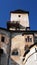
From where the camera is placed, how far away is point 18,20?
53.3 metres

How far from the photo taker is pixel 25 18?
53688 mm

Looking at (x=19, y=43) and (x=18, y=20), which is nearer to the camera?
(x=19, y=43)

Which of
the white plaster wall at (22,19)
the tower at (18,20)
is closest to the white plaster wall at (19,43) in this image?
the tower at (18,20)

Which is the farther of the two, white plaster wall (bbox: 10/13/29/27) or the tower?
white plaster wall (bbox: 10/13/29/27)

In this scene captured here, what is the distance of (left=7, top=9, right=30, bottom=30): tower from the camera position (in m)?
50.8

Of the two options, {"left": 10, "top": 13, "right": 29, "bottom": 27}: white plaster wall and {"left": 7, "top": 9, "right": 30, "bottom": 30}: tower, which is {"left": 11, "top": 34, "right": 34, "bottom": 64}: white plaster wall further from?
{"left": 10, "top": 13, "right": 29, "bottom": 27}: white plaster wall

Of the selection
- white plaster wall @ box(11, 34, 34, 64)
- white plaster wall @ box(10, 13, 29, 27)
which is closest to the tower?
white plaster wall @ box(10, 13, 29, 27)

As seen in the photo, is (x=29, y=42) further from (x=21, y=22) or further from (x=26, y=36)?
(x=21, y=22)

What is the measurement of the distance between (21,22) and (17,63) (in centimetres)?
1442

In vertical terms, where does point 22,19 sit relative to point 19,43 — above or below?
above

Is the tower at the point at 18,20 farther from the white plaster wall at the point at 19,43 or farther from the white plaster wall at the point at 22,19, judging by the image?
the white plaster wall at the point at 19,43

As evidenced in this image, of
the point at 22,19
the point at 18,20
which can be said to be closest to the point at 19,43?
the point at 18,20

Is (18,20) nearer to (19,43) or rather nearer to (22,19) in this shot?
(22,19)

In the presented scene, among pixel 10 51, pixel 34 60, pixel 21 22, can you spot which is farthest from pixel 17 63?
pixel 21 22
